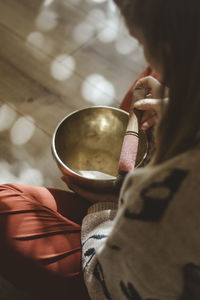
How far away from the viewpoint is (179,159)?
1.26 feet

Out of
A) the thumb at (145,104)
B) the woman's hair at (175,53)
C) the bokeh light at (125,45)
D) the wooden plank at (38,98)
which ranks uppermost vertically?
the woman's hair at (175,53)

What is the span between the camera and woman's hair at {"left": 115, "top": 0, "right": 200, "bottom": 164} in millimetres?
347

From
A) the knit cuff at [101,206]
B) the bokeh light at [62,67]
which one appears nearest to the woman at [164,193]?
the knit cuff at [101,206]

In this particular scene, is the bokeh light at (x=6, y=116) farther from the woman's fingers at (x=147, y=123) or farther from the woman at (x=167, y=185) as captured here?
the woman at (x=167, y=185)

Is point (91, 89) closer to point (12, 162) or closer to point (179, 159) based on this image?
point (12, 162)

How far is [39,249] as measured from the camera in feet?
2.06

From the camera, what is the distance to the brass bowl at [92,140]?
0.86 m

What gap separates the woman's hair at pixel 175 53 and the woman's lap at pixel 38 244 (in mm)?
321

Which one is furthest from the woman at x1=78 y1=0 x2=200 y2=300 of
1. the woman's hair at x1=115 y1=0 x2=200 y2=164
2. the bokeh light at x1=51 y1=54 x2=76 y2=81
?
the bokeh light at x1=51 y1=54 x2=76 y2=81

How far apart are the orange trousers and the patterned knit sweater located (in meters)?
0.13

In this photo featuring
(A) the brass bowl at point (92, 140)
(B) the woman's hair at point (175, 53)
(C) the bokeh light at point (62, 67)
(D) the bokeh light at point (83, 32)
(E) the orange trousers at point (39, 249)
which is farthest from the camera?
(D) the bokeh light at point (83, 32)

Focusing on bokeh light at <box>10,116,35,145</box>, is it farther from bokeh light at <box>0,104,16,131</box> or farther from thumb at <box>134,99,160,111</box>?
thumb at <box>134,99,160,111</box>

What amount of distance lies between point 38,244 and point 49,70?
3.00 ft

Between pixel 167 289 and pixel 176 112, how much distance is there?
0.25 metres
